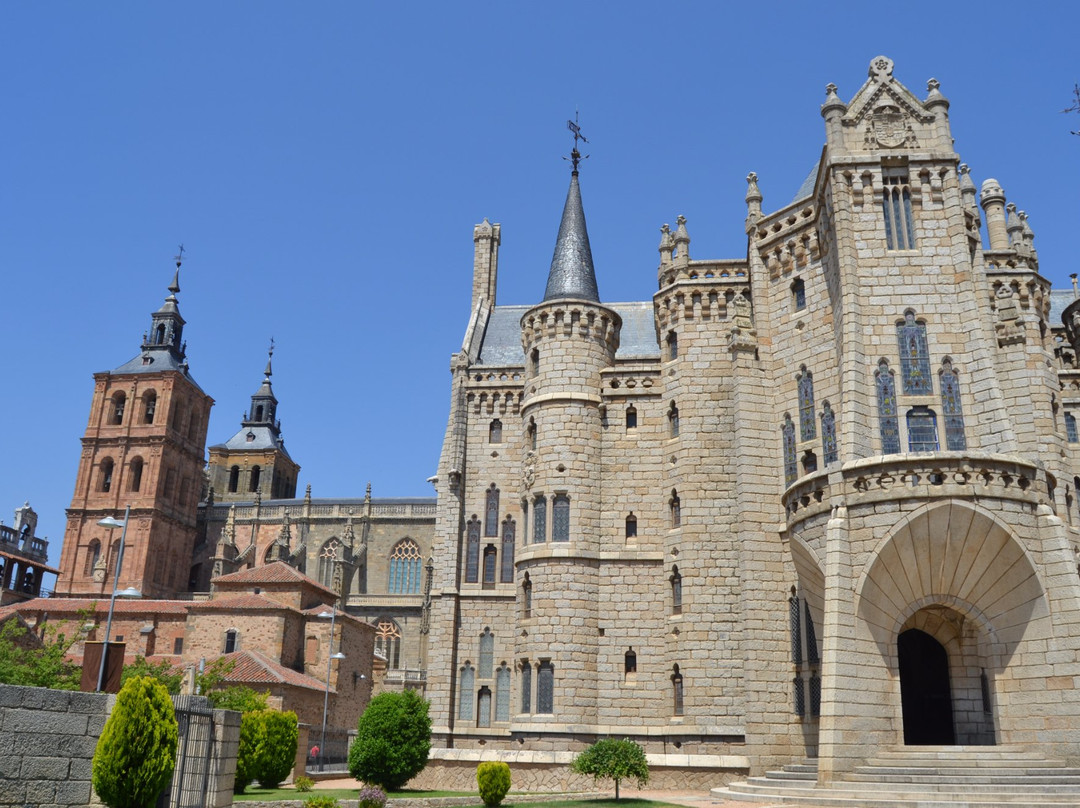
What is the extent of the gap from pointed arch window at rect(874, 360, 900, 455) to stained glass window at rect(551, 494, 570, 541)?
12409mm

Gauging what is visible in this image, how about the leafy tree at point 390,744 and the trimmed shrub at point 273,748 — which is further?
the leafy tree at point 390,744

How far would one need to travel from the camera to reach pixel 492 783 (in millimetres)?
23484

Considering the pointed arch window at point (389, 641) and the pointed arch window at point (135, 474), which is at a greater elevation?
the pointed arch window at point (135, 474)

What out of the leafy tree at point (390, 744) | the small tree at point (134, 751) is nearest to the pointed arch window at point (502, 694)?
the leafy tree at point (390, 744)

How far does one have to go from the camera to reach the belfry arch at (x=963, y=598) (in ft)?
71.2

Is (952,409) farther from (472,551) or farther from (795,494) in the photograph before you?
(472,551)

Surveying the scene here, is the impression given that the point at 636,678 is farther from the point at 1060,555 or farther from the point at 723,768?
the point at 1060,555

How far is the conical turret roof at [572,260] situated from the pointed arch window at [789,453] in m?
10.8

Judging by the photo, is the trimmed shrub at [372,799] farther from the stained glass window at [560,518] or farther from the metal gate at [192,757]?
the stained glass window at [560,518]

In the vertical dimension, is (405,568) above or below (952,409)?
above

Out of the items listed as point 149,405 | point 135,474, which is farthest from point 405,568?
point 149,405

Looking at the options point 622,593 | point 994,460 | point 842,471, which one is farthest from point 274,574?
point 994,460

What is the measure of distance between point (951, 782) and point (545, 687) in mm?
14779

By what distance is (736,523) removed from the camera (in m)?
30.4
